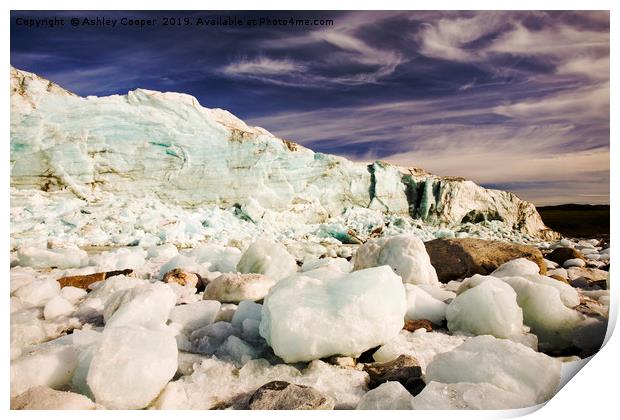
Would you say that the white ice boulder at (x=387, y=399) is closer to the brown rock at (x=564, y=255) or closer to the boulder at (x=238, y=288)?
the boulder at (x=238, y=288)

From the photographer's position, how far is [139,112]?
777 centimetres

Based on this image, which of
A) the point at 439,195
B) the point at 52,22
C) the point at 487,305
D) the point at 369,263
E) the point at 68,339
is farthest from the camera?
the point at 439,195

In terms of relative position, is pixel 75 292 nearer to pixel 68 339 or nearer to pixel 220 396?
pixel 68 339

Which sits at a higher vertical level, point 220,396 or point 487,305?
point 487,305

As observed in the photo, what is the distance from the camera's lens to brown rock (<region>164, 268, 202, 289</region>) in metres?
2.55

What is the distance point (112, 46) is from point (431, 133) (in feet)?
5.82

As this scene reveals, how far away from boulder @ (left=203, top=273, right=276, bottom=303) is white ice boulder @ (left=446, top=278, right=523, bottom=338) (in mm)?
814

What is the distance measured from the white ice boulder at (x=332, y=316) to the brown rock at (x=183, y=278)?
1.07 metres

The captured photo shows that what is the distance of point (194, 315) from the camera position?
1841 millimetres

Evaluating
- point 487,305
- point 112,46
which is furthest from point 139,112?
point 487,305

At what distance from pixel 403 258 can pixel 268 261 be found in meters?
0.72

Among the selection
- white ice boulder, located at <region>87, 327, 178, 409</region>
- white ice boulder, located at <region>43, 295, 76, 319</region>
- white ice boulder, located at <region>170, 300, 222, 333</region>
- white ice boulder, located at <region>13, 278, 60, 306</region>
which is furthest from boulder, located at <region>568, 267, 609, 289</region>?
white ice boulder, located at <region>13, 278, 60, 306</region>

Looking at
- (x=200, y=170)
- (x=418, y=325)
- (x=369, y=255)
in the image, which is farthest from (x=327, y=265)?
(x=200, y=170)

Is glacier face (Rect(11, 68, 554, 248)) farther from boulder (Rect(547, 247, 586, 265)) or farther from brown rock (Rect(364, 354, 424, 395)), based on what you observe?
brown rock (Rect(364, 354, 424, 395))
